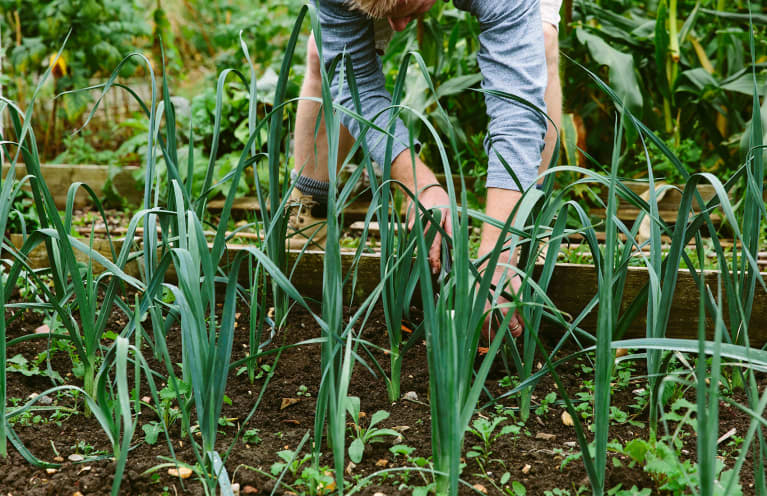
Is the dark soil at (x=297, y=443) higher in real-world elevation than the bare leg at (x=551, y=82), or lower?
lower

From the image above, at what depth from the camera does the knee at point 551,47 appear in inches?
67.2

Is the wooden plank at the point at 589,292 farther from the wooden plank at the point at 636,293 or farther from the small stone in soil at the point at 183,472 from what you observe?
the small stone in soil at the point at 183,472

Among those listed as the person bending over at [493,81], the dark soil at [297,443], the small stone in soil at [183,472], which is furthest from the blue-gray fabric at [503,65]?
the small stone in soil at [183,472]

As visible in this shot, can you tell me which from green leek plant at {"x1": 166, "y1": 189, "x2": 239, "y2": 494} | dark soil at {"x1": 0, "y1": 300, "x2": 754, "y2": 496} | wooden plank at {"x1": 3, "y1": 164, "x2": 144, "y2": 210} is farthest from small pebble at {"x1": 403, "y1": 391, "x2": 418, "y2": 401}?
wooden plank at {"x1": 3, "y1": 164, "x2": 144, "y2": 210}

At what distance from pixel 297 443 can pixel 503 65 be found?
864 millimetres

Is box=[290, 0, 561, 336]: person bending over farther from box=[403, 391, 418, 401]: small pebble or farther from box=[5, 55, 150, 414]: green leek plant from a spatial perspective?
box=[5, 55, 150, 414]: green leek plant

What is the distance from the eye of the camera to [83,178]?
10.3 feet

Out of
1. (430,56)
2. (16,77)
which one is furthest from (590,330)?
(16,77)

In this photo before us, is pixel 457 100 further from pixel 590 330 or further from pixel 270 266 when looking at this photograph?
pixel 270 266

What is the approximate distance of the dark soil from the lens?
3.25 ft

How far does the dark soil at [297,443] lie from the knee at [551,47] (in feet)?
2.36

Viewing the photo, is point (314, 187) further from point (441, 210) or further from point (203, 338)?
point (203, 338)

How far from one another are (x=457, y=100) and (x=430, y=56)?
25 cm

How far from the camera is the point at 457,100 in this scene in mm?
2865
